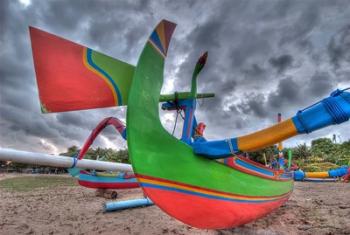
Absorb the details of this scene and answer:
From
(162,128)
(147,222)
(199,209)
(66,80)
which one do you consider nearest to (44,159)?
(66,80)

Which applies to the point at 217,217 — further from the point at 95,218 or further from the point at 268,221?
the point at 95,218

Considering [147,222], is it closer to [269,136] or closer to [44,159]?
[44,159]

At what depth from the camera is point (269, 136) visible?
2.34 metres

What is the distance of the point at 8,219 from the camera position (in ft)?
18.8

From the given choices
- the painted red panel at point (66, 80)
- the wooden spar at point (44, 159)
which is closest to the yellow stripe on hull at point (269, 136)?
the painted red panel at point (66, 80)

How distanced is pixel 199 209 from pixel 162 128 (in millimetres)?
1133

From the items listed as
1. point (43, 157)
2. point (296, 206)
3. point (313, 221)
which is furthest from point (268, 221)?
point (43, 157)

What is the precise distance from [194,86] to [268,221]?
11.5 ft

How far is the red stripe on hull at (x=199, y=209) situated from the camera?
2824mm

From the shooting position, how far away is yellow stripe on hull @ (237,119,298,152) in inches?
89.4

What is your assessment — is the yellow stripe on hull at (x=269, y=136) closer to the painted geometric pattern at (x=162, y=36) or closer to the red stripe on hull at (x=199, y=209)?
the red stripe on hull at (x=199, y=209)

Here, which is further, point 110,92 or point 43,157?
point 43,157

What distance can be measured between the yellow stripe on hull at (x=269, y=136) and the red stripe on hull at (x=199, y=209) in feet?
3.24

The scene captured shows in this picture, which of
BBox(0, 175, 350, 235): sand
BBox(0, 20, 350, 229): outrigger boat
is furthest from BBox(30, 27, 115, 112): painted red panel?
BBox(0, 175, 350, 235): sand
